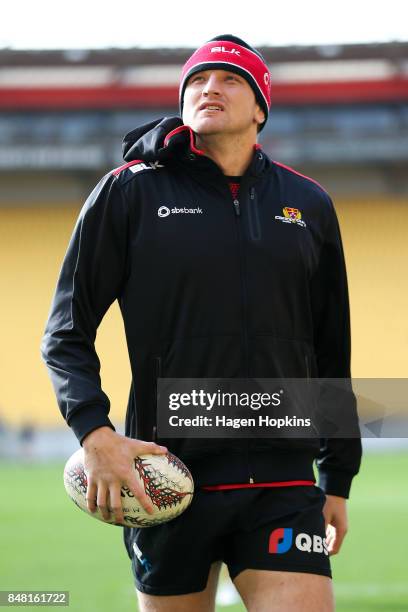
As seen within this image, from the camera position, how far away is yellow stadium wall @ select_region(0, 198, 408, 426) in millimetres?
20156

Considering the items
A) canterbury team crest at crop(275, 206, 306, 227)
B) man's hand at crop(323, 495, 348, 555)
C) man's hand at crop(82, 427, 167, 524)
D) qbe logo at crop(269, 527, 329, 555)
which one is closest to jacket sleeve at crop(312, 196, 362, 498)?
man's hand at crop(323, 495, 348, 555)

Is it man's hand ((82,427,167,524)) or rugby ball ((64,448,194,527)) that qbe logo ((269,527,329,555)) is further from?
man's hand ((82,427,167,524))

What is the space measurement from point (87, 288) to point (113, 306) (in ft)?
58.9

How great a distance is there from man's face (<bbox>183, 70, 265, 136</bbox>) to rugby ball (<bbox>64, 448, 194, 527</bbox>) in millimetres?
885

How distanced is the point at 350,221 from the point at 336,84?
2.67m

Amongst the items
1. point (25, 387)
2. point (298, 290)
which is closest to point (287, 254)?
point (298, 290)

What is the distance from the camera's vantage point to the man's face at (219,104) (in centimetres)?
284

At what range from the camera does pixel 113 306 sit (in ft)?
67.6

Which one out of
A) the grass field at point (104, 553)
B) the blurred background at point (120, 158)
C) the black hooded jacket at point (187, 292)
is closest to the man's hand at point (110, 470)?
the black hooded jacket at point (187, 292)

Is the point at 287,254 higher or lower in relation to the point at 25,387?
lower

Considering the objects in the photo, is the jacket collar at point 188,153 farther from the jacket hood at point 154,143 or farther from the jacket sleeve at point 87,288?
the jacket sleeve at point 87,288

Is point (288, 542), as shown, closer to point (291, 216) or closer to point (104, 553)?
point (291, 216)

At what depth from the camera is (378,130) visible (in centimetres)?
2048

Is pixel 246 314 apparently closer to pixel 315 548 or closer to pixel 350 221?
pixel 315 548
